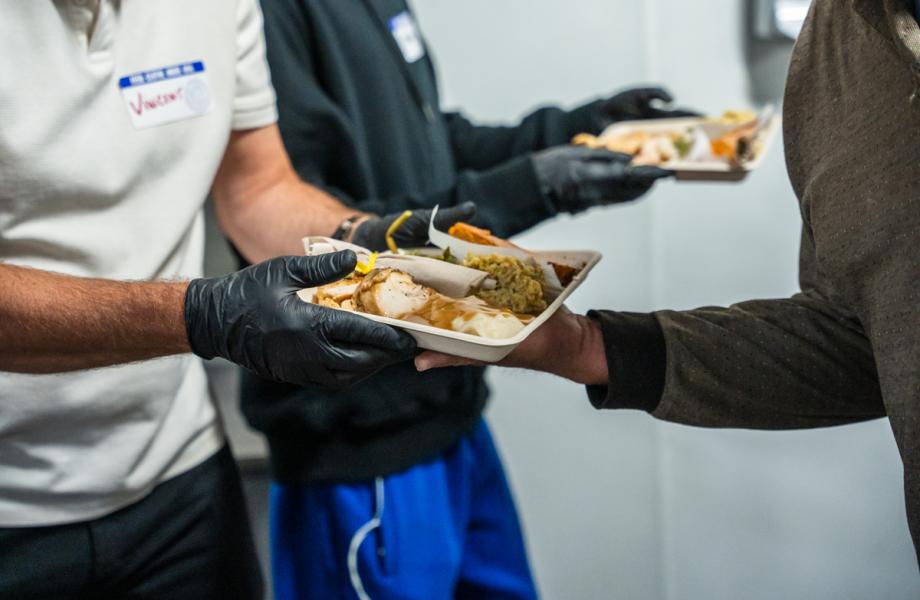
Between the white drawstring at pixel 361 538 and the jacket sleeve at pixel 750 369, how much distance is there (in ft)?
1.56

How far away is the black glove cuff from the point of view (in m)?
0.83

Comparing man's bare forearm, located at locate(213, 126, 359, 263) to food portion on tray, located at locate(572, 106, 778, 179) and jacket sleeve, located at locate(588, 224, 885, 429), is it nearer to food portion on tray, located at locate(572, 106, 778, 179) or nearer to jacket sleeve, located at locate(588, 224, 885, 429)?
jacket sleeve, located at locate(588, 224, 885, 429)

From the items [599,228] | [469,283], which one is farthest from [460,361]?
[599,228]

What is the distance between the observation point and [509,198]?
4.73 feet

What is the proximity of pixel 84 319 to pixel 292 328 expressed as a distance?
23cm

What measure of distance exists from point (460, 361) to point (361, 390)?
508mm

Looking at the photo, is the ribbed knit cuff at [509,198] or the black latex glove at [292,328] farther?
the ribbed knit cuff at [509,198]

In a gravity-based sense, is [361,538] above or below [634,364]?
below

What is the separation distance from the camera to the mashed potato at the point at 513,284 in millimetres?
873

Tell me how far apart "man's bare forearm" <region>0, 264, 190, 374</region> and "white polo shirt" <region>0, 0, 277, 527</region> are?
2 cm

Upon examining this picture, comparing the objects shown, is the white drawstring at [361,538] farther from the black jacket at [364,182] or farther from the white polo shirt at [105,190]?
the white polo shirt at [105,190]

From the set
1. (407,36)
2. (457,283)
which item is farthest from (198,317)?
(407,36)

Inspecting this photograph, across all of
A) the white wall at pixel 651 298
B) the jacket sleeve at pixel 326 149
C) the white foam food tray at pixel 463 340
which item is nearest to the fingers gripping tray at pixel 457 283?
the white foam food tray at pixel 463 340

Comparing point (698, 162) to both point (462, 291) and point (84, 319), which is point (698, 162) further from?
point (84, 319)
